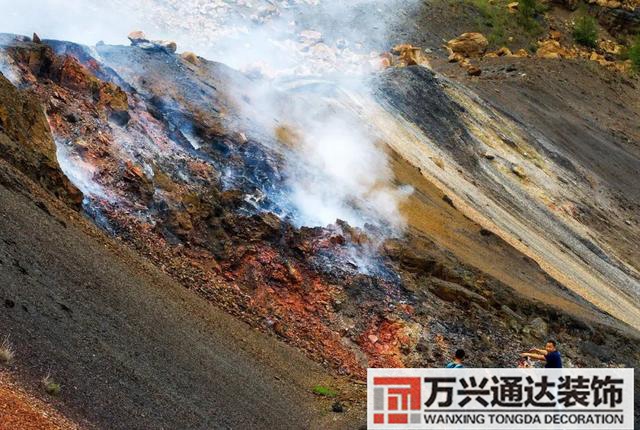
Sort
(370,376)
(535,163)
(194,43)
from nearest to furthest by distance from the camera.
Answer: (370,376)
(535,163)
(194,43)

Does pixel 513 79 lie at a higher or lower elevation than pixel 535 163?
higher

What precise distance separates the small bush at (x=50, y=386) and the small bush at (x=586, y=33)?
2876 inches

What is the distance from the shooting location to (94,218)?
16547 millimetres

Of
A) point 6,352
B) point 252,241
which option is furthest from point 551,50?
point 6,352

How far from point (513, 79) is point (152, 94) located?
37.0 m

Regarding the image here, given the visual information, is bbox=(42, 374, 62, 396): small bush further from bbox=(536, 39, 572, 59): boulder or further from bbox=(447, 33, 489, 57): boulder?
bbox=(536, 39, 572, 59): boulder

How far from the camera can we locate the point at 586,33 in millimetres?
76125

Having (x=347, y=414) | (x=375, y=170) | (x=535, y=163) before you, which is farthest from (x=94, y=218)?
(x=535, y=163)

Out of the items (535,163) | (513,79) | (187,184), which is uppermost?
(513,79)

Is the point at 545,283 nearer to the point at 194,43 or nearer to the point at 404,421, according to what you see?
the point at 404,421

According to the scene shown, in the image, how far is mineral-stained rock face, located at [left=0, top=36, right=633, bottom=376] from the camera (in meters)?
17.2

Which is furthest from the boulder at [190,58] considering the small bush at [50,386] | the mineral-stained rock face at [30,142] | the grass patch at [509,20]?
the grass patch at [509,20]

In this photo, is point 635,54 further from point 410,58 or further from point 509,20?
point 410,58

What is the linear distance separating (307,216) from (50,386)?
40.1ft
